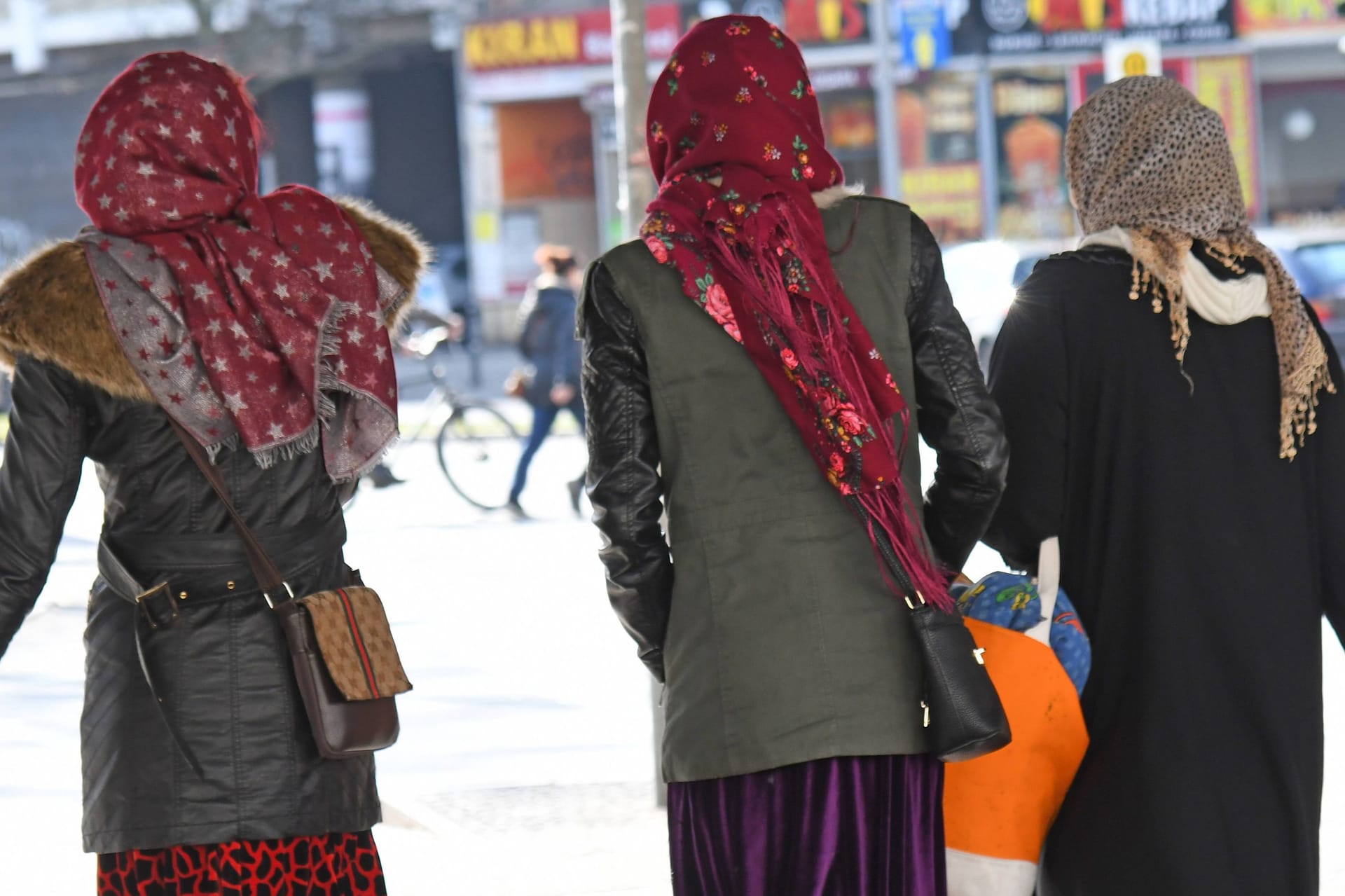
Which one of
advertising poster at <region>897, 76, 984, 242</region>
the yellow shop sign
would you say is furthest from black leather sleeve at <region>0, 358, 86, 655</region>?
the yellow shop sign

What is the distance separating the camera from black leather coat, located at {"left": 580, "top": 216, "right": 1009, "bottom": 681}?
288cm

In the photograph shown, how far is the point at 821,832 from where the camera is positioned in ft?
9.25

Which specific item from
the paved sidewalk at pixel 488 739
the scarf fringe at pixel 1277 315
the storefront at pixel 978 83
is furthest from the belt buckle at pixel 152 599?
the storefront at pixel 978 83

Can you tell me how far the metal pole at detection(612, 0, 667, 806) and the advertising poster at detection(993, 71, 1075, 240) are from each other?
2017 centimetres

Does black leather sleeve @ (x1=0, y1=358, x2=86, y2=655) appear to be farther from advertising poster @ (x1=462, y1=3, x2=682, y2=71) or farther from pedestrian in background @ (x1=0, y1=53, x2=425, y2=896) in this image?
advertising poster @ (x1=462, y1=3, x2=682, y2=71)

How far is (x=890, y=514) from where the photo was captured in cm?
283

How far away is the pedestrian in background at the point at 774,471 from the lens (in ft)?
9.23

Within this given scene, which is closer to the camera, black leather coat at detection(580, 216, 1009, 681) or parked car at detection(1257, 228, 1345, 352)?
black leather coat at detection(580, 216, 1009, 681)

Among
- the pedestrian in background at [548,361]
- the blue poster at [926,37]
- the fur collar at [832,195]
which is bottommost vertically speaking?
the pedestrian in background at [548,361]

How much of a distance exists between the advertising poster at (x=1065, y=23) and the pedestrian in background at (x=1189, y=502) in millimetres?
22588

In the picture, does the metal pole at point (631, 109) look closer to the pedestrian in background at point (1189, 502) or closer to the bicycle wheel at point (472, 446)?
the pedestrian in background at point (1189, 502)

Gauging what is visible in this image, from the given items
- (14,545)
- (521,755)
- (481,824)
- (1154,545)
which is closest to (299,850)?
(14,545)

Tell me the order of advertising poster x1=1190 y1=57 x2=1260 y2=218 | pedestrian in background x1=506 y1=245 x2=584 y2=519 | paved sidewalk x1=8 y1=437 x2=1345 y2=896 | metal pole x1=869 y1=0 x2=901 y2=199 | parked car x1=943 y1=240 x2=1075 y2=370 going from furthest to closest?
advertising poster x1=1190 y1=57 x2=1260 y2=218
metal pole x1=869 y1=0 x2=901 y2=199
parked car x1=943 y1=240 x2=1075 y2=370
pedestrian in background x1=506 y1=245 x2=584 y2=519
paved sidewalk x1=8 y1=437 x2=1345 y2=896

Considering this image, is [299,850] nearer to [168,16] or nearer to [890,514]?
[890,514]
